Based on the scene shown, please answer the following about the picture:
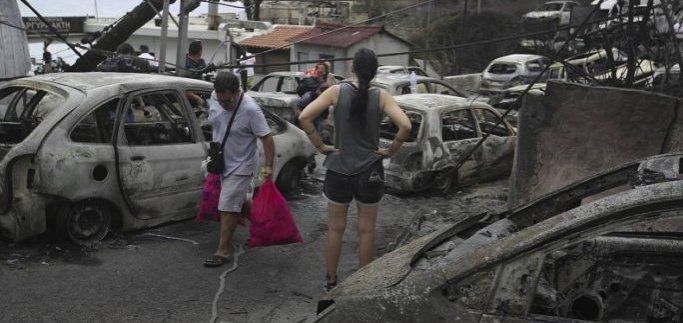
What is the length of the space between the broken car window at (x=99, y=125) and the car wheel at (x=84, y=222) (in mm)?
559

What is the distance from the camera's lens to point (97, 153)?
5586mm

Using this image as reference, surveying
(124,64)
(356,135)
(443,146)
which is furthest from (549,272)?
(124,64)

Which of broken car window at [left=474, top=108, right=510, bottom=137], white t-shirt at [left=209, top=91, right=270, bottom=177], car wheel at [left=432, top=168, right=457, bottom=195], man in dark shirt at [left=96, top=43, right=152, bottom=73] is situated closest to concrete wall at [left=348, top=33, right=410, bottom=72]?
broken car window at [left=474, top=108, right=510, bottom=137]

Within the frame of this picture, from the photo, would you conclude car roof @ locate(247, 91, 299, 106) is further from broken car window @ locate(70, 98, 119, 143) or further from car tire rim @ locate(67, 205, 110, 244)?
car tire rim @ locate(67, 205, 110, 244)

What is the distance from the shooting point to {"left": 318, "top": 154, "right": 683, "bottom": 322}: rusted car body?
2.69 metres

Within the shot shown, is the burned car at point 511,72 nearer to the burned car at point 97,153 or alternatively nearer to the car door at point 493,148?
the car door at point 493,148

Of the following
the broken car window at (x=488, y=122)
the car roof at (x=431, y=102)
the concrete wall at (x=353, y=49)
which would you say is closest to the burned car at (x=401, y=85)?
the broken car window at (x=488, y=122)

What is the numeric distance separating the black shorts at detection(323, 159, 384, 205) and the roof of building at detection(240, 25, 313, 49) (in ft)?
74.2

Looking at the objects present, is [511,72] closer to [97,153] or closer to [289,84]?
[289,84]

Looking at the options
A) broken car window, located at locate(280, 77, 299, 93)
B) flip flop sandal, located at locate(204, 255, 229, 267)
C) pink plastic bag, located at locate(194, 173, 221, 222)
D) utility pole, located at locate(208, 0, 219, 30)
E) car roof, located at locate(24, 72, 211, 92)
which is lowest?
flip flop sandal, located at locate(204, 255, 229, 267)

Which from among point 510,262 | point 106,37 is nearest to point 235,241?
point 510,262

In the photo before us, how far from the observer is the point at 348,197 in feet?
15.5

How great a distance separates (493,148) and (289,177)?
288 centimetres

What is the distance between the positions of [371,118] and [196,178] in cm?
228
